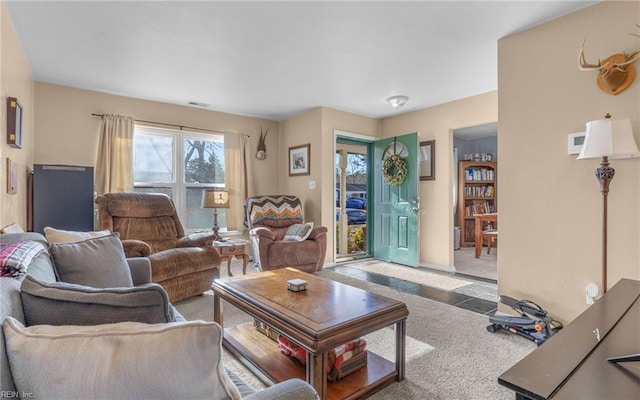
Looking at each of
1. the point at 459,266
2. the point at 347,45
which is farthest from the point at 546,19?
the point at 459,266

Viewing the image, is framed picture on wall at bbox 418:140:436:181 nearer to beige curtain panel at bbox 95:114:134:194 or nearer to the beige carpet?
the beige carpet

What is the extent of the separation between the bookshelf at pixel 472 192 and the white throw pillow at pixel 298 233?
397 cm

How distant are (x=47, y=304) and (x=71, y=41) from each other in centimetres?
280

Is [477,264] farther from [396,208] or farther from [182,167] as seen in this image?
[182,167]

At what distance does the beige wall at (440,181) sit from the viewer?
430cm

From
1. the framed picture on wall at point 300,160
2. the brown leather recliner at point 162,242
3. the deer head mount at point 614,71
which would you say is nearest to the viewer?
the deer head mount at point 614,71

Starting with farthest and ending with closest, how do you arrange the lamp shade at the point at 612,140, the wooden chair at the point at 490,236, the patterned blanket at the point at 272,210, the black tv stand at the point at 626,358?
the wooden chair at the point at 490,236 < the patterned blanket at the point at 272,210 < the lamp shade at the point at 612,140 < the black tv stand at the point at 626,358

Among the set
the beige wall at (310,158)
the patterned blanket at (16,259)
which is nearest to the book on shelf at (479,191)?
the beige wall at (310,158)

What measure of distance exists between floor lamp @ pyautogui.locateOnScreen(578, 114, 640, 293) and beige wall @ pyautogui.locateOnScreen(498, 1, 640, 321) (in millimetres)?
154

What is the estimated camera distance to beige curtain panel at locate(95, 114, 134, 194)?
13.0ft

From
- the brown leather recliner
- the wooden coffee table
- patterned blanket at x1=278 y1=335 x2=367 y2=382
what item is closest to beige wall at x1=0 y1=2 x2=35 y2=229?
the brown leather recliner

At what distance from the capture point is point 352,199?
6.03 meters

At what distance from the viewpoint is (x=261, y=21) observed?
7.80 feet

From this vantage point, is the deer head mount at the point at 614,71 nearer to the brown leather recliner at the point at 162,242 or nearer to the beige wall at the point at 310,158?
the beige wall at the point at 310,158
